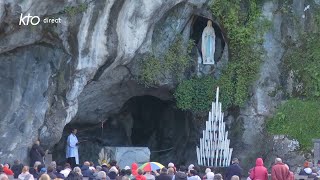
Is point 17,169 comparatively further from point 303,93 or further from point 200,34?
point 303,93

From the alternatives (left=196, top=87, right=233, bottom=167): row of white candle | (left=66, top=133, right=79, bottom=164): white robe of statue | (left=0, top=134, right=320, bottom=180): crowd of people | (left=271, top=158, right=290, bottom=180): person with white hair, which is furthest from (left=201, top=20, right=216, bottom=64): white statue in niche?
(left=271, top=158, right=290, bottom=180): person with white hair

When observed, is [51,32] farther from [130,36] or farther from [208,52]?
[208,52]

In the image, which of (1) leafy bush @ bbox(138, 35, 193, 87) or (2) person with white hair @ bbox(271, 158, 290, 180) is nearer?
(2) person with white hair @ bbox(271, 158, 290, 180)

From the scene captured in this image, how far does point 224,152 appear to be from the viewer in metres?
34.0

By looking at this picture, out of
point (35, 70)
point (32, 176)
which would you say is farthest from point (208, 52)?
point (32, 176)

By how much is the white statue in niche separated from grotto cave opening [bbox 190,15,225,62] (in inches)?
10.9

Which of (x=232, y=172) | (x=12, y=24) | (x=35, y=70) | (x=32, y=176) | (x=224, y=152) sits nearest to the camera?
(x=32, y=176)

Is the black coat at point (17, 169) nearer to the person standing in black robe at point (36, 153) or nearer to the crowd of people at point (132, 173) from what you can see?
the crowd of people at point (132, 173)

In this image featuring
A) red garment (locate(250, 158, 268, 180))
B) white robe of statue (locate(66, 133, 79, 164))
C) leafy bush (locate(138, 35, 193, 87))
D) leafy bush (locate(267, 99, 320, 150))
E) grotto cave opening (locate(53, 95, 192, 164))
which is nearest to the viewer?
red garment (locate(250, 158, 268, 180))

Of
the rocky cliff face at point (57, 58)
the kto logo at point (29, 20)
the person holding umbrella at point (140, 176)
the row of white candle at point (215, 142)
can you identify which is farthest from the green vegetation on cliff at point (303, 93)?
the person holding umbrella at point (140, 176)

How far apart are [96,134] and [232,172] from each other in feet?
34.3

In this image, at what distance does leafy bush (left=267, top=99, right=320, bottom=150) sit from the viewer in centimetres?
3381

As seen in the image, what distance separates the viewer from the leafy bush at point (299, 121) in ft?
111

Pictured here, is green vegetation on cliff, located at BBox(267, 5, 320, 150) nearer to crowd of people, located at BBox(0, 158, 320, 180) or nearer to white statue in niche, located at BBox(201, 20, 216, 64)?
white statue in niche, located at BBox(201, 20, 216, 64)
